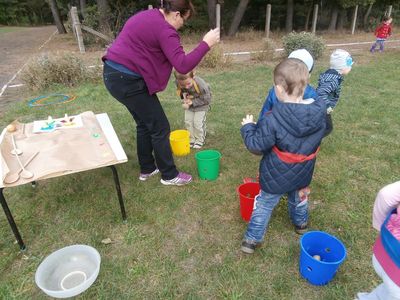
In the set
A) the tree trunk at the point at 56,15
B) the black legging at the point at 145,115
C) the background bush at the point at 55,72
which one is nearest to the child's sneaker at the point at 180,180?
the black legging at the point at 145,115

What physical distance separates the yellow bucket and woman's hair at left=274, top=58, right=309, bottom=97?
6.37 feet

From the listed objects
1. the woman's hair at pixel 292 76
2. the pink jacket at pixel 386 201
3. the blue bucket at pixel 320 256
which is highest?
the woman's hair at pixel 292 76

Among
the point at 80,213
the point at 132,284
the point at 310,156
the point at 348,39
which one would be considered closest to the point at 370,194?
the point at 310,156

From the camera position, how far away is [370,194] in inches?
119

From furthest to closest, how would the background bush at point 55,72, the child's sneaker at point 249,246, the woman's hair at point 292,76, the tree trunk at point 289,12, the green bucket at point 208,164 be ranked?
the tree trunk at point 289,12 → the background bush at point 55,72 → the green bucket at point 208,164 → the child's sneaker at point 249,246 → the woman's hair at point 292,76

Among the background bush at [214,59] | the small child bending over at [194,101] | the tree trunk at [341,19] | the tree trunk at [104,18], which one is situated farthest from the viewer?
the tree trunk at [341,19]

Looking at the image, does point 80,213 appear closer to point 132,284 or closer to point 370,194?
point 132,284

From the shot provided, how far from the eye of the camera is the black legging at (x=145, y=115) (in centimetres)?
261

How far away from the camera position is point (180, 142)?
3711mm

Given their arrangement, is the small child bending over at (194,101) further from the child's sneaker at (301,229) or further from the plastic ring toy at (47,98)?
the plastic ring toy at (47,98)

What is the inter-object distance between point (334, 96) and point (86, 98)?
14.3ft

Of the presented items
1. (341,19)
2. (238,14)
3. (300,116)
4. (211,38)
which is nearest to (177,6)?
(211,38)

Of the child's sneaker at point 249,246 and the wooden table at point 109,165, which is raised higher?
the wooden table at point 109,165

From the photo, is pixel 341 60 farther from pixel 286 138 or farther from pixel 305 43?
pixel 305 43
